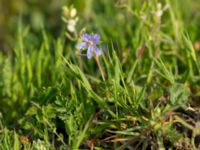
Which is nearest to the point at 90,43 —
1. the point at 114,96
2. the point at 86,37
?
the point at 86,37

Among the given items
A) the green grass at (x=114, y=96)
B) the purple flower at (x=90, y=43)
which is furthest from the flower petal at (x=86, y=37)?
the green grass at (x=114, y=96)

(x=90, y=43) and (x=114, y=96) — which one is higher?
(x=90, y=43)

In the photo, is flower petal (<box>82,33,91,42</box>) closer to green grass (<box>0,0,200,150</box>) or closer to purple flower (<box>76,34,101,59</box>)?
purple flower (<box>76,34,101,59</box>)

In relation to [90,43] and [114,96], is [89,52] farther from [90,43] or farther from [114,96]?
[114,96]

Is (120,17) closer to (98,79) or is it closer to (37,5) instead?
(98,79)

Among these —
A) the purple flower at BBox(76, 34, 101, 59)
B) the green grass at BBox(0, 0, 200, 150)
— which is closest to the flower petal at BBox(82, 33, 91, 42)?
the purple flower at BBox(76, 34, 101, 59)

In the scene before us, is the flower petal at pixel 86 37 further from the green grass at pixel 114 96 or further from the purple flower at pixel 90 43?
the green grass at pixel 114 96

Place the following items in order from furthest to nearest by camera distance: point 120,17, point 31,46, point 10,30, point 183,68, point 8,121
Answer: point 10,30
point 120,17
point 31,46
point 183,68
point 8,121

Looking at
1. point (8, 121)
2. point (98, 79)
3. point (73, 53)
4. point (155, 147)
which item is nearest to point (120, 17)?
point (73, 53)
